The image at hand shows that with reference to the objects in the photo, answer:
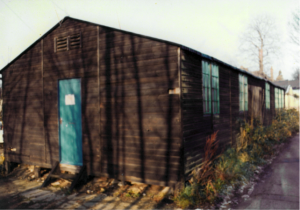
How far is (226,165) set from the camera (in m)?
6.58

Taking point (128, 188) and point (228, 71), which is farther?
point (228, 71)

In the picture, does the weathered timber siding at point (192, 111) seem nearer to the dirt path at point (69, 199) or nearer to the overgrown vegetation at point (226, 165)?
the overgrown vegetation at point (226, 165)

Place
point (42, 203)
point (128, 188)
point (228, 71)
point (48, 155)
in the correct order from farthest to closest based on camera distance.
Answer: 1. point (228, 71)
2. point (48, 155)
3. point (128, 188)
4. point (42, 203)

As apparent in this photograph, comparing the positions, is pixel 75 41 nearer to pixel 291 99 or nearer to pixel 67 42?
pixel 67 42

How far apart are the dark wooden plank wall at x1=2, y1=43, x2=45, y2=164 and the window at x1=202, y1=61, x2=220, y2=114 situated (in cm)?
543

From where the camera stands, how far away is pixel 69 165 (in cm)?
712

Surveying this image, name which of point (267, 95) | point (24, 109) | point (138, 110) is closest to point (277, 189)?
point (138, 110)

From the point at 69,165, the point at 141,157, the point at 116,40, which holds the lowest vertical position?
the point at 69,165

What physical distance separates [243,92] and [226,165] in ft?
16.9

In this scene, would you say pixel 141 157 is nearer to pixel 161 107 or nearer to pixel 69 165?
pixel 161 107

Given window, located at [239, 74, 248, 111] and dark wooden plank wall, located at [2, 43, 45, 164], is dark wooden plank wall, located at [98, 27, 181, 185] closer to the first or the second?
dark wooden plank wall, located at [2, 43, 45, 164]

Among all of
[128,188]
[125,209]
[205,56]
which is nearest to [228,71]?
[205,56]

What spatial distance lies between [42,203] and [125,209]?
7.01 ft

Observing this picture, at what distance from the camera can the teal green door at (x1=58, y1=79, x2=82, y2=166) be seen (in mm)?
6980
